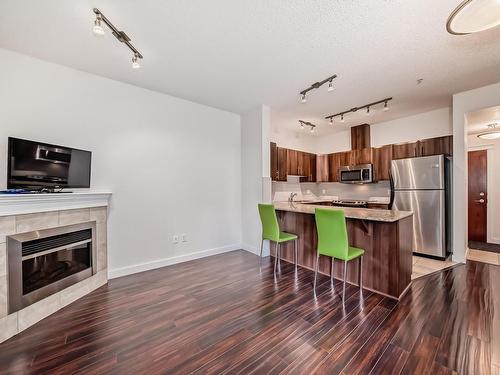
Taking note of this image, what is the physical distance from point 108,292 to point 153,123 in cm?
251

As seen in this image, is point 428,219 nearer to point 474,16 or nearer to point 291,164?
point 291,164

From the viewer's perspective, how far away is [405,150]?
446 cm

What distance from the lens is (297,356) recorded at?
1674 millimetres

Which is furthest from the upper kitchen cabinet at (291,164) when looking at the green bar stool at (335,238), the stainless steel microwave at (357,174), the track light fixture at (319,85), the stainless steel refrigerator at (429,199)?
the green bar stool at (335,238)

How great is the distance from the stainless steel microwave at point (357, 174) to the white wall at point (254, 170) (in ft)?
7.73

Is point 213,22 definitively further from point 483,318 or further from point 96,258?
point 483,318

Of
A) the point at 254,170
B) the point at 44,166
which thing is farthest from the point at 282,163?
the point at 44,166

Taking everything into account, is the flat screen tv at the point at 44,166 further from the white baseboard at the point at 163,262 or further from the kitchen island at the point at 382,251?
the kitchen island at the point at 382,251

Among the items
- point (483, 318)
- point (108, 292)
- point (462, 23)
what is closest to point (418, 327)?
point (483, 318)

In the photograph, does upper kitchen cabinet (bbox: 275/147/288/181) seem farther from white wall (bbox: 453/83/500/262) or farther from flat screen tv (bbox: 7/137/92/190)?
flat screen tv (bbox: 7/137/92/190)

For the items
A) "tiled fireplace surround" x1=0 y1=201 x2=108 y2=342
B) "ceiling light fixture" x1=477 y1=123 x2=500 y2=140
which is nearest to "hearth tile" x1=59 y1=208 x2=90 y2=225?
"tiled fireplace surround" x1=0 y1=201 x2=108 y2=342

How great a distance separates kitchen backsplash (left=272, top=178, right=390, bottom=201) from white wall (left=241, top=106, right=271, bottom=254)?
1.34 m

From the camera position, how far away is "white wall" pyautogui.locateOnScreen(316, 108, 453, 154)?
4453 millimetres

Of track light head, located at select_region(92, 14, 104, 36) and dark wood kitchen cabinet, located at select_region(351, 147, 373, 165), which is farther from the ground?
track light head, located at select_region(92, 14, 104, 36)
